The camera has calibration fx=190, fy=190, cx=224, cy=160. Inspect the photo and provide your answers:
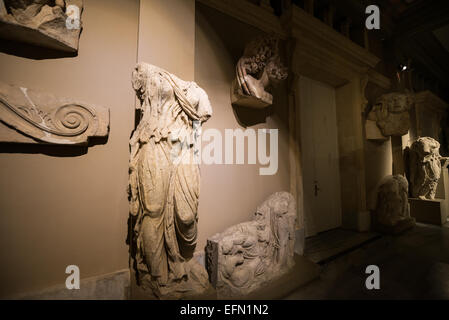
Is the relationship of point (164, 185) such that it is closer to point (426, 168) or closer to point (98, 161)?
point (98, 161)

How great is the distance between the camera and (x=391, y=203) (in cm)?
340

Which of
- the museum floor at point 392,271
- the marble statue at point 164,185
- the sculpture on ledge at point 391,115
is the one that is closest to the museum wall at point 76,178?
the marble statue at point 164,185

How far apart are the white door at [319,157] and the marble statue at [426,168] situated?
2.21 metres

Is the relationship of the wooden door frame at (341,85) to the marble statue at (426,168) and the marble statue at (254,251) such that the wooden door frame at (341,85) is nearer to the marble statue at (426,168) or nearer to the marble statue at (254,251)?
the marble statue at (254,251)

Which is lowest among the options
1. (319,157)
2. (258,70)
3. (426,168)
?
(426,168)

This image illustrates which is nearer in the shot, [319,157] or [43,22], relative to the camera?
[43,22]

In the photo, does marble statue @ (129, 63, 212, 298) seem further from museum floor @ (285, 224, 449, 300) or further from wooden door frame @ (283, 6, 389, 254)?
wooden door frame @ (283, 6, 389, 254)

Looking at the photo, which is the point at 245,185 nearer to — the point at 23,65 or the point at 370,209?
the point at 23,65

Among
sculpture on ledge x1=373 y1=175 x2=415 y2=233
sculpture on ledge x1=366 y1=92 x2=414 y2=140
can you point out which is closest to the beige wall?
sculpture on ledge x1=373 y1=175 x2=415 y2=233

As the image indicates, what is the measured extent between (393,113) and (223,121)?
370 cm

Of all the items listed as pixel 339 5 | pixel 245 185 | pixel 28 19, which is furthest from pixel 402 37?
pixel 28 19

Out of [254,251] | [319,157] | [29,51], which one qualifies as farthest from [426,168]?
[29,51]

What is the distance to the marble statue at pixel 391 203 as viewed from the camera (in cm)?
337
